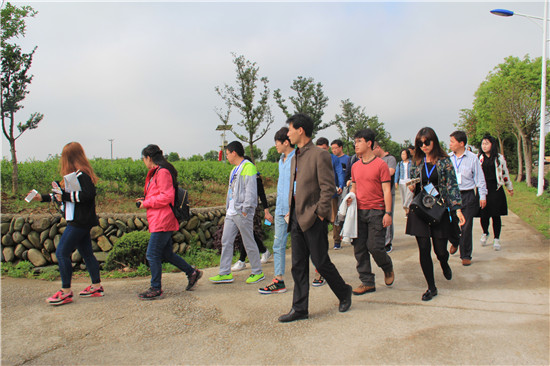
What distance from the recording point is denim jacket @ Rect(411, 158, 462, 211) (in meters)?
4.18

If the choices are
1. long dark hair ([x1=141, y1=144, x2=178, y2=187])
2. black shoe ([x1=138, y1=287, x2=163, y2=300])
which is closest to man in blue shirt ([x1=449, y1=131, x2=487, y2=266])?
long dark hair ([x1=141, y1=144, x2=178, y2=187])

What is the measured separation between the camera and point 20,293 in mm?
4840

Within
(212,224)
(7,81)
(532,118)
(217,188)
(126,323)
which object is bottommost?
(126,323)

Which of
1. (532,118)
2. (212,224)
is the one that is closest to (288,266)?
(212,224)

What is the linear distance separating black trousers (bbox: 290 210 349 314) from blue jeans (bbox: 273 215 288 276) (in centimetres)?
90

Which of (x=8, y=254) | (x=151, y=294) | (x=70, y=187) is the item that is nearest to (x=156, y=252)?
(x=151, y=294)

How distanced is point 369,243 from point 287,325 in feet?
4.68

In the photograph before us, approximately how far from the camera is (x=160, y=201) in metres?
4.46

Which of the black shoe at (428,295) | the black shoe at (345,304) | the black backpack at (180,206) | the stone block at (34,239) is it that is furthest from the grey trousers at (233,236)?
the stone block at (34,239)

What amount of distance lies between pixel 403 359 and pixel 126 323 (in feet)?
8.52

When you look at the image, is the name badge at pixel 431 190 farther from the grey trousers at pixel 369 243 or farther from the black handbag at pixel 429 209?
the grey trousers at pixel 369 243

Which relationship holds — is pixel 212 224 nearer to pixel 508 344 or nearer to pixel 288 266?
pixel 288 266

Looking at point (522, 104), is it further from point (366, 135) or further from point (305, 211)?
point (305, 211)

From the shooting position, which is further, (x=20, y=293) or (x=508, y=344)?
(x=20, y=293)
